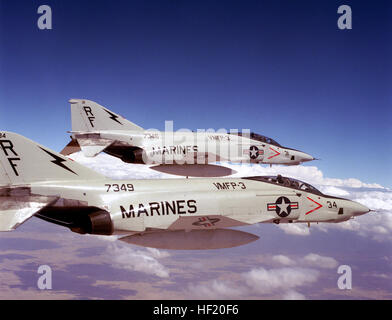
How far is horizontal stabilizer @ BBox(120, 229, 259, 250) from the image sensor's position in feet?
31.7

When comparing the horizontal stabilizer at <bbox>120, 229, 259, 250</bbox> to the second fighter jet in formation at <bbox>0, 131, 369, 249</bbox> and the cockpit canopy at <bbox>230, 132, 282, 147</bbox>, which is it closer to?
the second fighter jet in formation at <bbox>0, 131, 369, 249</bbox>

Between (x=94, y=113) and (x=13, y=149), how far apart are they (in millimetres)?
7730

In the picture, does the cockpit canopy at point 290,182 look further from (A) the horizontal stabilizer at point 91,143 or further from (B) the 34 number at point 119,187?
(A) the horizontal stabilizer at point 91,143

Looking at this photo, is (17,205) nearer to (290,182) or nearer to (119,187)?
(119,187)

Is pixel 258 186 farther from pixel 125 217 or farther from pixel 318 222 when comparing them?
pixel 125 217

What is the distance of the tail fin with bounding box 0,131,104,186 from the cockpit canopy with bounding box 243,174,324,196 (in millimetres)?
5623

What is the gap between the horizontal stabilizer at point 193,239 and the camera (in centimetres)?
966

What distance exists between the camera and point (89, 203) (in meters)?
9.08

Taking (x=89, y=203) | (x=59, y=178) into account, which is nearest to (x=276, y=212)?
(x=89, y=203)

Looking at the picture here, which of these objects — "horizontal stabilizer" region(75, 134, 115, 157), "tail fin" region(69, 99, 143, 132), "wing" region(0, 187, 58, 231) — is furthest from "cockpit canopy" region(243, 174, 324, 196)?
"tail fin" region(69, 99, 143, 132)

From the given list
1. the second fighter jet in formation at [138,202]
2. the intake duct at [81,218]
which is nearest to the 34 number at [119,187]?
the second fighter jet in formation at [138,202]

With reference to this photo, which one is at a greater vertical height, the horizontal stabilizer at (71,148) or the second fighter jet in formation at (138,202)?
the horizontal stabilizer at (71,148)

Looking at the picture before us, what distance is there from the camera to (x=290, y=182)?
37.3 feet

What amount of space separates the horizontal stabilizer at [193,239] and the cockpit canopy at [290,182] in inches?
74.3
